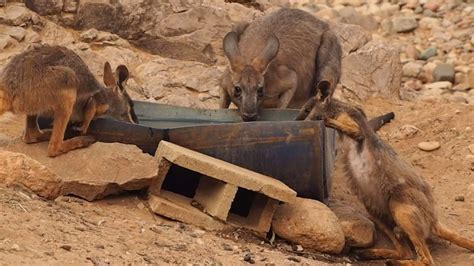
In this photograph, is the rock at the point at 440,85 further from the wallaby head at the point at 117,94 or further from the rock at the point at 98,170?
the rock at the point at 98,170

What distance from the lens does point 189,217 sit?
679 cm

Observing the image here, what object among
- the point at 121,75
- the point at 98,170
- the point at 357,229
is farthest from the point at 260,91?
the point at 98,170

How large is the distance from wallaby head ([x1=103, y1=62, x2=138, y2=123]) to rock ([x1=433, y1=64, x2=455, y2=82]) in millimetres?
9326

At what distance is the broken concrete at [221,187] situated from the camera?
6695mm

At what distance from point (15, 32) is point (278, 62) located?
131 inches

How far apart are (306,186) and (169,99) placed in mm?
3558

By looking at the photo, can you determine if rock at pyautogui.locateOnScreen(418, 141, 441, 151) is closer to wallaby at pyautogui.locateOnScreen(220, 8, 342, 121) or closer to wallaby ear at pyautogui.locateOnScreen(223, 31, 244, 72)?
wallaby at pyautogui.locateOnScreen(220, 8, 342, 121)

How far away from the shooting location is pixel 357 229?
728 centimetres

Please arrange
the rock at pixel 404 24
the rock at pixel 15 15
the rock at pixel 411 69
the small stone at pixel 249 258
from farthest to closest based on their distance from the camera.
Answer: the rock at pixel 404 24 < the rock at pixel 411 69 < the rock at pixel 15 15 < the small stone at pixel 249 258

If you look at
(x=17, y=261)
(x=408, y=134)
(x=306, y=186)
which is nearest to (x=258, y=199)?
(x=306, y=186)

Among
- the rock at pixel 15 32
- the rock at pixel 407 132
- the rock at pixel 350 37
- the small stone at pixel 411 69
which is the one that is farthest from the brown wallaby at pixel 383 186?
the small stone at pixel 411 69

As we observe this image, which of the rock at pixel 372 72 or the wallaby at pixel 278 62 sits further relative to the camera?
the rock at pixel 372 72

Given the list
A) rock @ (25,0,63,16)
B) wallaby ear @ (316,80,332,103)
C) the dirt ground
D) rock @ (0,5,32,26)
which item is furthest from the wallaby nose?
rock @ (25,0,63,16)

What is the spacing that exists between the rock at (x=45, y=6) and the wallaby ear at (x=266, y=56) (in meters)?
3.40
